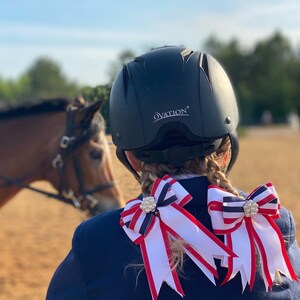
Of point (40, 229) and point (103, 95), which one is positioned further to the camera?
point (40, 229)

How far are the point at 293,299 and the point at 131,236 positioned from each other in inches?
18.0

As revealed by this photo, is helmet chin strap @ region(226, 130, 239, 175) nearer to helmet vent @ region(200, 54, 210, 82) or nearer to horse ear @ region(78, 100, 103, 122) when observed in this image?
helmet vent @ region(200, 54, 210, 82)

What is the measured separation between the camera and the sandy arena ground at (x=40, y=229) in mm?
6062

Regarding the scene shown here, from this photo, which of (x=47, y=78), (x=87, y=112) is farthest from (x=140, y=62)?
(x=47, y=78)

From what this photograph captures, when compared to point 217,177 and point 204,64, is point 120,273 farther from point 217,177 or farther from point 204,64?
point 204,64

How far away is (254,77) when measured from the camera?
7194 cm

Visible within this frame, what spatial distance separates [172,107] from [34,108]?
11.2 ft

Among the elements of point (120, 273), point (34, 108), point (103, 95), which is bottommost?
point (34, 108)

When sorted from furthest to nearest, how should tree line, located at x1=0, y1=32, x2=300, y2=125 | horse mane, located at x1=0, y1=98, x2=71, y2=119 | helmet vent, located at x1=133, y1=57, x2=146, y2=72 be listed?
1. tree line, located at x1=0, y1=32, x2=300, y2=125
2. horse mane, located at x1=0, y1=98, x2=71, y2=119
3. helmet vent, located at x1=133, y1=57, x2=146, y2=72

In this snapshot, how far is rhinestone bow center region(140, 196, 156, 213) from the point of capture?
1.41 metres

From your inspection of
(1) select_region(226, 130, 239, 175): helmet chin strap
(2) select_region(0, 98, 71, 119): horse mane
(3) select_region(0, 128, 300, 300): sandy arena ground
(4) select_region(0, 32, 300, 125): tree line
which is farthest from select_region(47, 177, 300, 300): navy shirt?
(4) select_region(0, 32, 300, 125): tree line

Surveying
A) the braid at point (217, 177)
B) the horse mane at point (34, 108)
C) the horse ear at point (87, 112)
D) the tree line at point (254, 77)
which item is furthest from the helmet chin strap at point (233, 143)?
the tree line at point (254, 77)

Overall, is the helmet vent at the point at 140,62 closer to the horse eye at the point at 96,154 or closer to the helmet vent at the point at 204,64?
the helmet vent at the point at 204,64

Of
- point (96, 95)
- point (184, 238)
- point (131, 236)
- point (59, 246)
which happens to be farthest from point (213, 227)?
point (59, 246)
